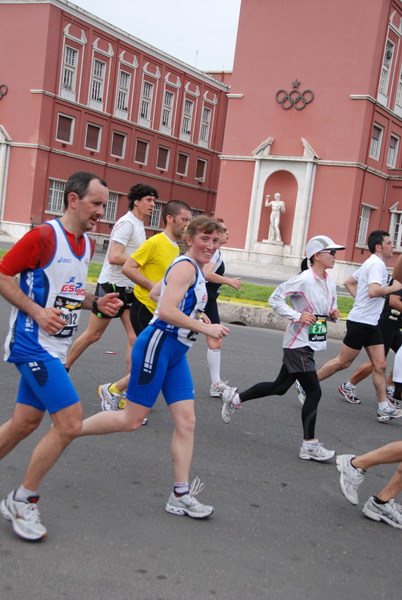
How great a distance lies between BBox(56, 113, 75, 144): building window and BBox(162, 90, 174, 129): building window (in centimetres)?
869

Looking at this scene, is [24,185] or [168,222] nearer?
[168,222]

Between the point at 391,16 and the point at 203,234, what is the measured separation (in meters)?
33.6

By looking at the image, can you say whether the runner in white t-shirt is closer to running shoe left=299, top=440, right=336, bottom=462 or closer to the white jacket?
the white jacket

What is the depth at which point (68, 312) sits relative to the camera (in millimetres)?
3602

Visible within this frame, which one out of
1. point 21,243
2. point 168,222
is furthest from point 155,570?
point 168,222

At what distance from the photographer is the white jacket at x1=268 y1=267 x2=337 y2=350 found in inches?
225

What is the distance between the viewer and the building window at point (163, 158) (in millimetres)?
48500

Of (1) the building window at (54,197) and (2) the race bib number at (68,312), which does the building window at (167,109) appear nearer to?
(1) the building window at (54,197)

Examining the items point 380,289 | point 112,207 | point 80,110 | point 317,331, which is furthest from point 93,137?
point 317,331

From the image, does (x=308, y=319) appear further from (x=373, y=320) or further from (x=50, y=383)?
(x=50, y=383)

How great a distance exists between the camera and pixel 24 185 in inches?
1577

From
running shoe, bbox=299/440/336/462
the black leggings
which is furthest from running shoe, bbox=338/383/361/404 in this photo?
running shoe, bbox=299/440/336/462

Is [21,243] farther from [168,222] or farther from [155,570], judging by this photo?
[168,222]

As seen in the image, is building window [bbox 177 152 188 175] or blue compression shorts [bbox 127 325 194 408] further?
building window [bbox 177 152 188 175]
